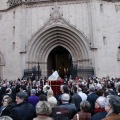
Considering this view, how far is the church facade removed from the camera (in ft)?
66.4

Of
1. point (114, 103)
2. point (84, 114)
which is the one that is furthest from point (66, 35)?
point (114, 103)

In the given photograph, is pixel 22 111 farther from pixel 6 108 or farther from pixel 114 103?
pixel 114 103

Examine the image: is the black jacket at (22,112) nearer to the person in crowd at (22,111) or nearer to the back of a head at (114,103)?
the person in crowd at (22,111)

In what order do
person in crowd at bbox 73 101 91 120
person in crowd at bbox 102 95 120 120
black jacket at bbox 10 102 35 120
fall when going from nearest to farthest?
1. person in crowd at bbox 102 95 120 120
2. person in crowd at bbox 73 101 91 120
3. black jacket at bbox 10 102 35 120

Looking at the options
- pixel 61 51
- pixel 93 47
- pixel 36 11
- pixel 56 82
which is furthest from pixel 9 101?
pixel 61 51

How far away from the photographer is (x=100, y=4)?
2141 cm

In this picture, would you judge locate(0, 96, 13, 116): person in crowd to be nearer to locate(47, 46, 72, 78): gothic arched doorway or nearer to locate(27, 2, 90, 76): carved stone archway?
locate(27, 2, 90, 76): carved stone archway

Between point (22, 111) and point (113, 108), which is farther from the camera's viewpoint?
point (22, 111)

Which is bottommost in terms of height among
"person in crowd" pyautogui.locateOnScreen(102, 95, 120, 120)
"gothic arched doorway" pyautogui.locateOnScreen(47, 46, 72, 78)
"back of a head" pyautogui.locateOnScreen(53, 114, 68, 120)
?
"back of a head" pyautogui.locateOnScreen(53, 114, 68, 120)

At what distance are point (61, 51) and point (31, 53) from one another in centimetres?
677

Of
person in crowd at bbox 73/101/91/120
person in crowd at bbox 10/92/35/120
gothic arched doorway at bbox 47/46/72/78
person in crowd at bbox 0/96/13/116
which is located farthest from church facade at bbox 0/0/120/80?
person in crowd at bbox 73/101/91/120

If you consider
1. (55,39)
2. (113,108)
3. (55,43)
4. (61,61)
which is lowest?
(113,108)

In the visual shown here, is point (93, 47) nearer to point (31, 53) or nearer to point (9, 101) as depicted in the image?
point (31, 53)

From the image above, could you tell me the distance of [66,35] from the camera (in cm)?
2131
